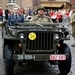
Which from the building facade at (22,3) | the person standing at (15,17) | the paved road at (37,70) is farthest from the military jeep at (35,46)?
the building facade at (22,3)

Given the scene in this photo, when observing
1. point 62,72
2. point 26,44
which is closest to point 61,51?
point 62,72

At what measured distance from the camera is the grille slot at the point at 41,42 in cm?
750

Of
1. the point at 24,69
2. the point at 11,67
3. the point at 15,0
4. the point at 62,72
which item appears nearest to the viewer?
the point at 11,67

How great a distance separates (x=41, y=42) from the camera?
24.6ft

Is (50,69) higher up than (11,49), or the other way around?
(11,49)

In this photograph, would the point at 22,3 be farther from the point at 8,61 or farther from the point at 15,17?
the point at 8,61

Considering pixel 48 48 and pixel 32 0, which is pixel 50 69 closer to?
pixel 48 48

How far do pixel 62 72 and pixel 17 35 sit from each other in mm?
1487

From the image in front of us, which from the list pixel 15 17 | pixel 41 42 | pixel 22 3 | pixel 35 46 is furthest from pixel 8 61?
pixel 22 3

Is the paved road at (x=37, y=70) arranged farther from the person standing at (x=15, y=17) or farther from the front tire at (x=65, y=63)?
the person standing at (x=15, y=17)

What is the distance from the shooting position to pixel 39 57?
7.49 meters

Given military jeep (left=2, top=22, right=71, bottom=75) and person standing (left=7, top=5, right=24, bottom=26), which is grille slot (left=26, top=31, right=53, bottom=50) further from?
person standing (left=7, top=5, right=24, bottom=26)

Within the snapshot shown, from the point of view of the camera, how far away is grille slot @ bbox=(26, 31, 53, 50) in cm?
750

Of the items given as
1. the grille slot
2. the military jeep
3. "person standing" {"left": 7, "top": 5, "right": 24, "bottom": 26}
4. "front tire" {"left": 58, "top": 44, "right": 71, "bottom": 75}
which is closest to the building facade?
"person standing" {"left": 7, "top": 5, "right": 24, "bottom": 26}
